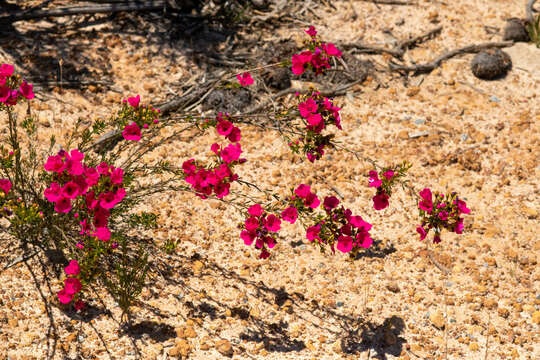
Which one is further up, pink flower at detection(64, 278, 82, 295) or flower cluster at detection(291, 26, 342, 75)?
flower cluster at detection(291, 26, 342, 75)

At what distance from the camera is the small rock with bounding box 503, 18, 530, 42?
5340mm

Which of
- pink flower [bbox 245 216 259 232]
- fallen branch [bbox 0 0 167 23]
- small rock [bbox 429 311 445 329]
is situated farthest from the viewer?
fallen branch [bbox 0 0 167 23]

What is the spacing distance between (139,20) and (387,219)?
139 inches

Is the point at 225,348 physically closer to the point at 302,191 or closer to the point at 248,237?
the point at 248,237

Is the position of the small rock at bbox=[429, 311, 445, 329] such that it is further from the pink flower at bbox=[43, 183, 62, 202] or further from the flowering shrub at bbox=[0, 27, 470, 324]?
the pink flower at bbox=[43, 183, 62, 202]

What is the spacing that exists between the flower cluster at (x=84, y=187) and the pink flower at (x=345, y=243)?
1.15 m

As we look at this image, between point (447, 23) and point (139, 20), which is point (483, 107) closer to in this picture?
point (447, 23)

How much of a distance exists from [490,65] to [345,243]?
10.9 ft

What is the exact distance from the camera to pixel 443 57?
17.0ft

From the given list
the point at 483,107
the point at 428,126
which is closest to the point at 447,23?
the point at 483,107

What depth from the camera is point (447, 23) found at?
5574 millimetres

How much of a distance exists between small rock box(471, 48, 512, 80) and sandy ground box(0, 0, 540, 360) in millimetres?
105

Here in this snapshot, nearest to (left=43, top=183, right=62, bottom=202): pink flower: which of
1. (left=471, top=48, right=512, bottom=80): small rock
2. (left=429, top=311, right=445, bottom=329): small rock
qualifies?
(left=429, top=311, right=445, bottom=329): small rock

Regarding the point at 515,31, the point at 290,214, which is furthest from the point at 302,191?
the point at 515,31
